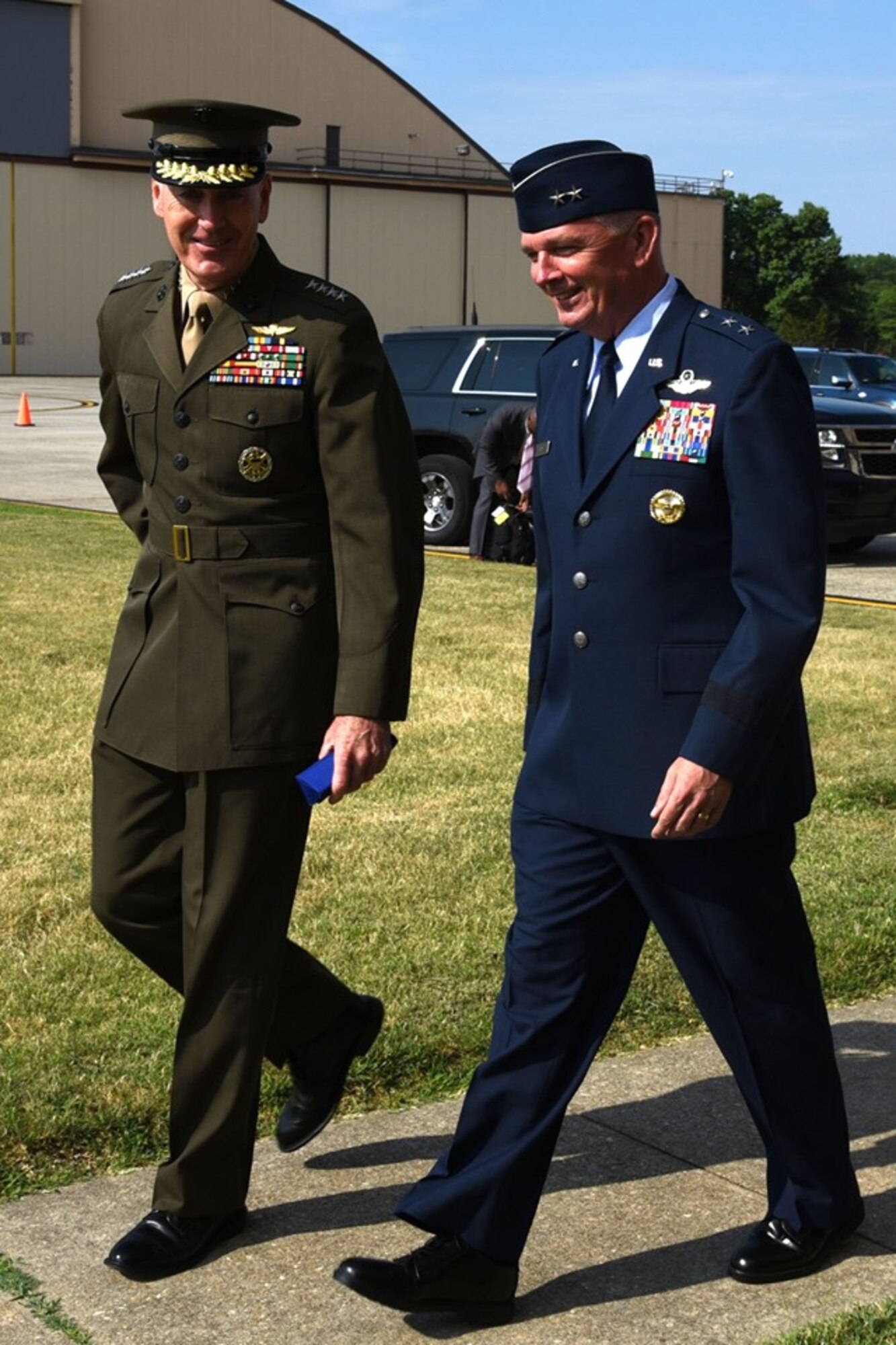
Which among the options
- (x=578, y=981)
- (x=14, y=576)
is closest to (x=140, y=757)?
(x=578, y=981)

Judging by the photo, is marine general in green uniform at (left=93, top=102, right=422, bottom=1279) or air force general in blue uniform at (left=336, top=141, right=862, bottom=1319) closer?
air force general in blue uniform at (left=336, top=141, right=862, bottom=1319)

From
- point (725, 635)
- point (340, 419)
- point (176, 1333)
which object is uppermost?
point (340, 419)

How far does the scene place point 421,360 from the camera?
16891mm

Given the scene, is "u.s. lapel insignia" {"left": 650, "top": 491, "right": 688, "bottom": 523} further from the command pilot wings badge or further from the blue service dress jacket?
the command pilot wings badge

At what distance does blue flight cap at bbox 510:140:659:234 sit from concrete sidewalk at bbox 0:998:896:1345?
1.78 meters

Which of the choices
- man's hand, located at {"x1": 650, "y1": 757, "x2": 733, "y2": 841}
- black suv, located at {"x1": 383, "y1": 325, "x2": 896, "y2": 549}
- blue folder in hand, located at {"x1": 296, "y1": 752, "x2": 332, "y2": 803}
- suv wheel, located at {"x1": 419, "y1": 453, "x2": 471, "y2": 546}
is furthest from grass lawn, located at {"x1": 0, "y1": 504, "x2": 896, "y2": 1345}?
suv wheel, located at {"x1": 419, "y1": 453, "x2": 471, "y2": 546}

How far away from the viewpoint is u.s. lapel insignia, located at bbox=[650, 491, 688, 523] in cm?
324

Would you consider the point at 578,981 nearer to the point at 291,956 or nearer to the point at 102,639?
the point at 291,956

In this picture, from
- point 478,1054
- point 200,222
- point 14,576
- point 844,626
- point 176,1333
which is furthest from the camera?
point 14,576

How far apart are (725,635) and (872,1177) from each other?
133 cm

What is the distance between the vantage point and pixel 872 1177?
3.99 metres

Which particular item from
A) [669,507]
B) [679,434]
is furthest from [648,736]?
[679,434]

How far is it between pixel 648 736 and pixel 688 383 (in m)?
0.57

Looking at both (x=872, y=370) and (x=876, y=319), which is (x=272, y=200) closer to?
(x=872, y=370)
